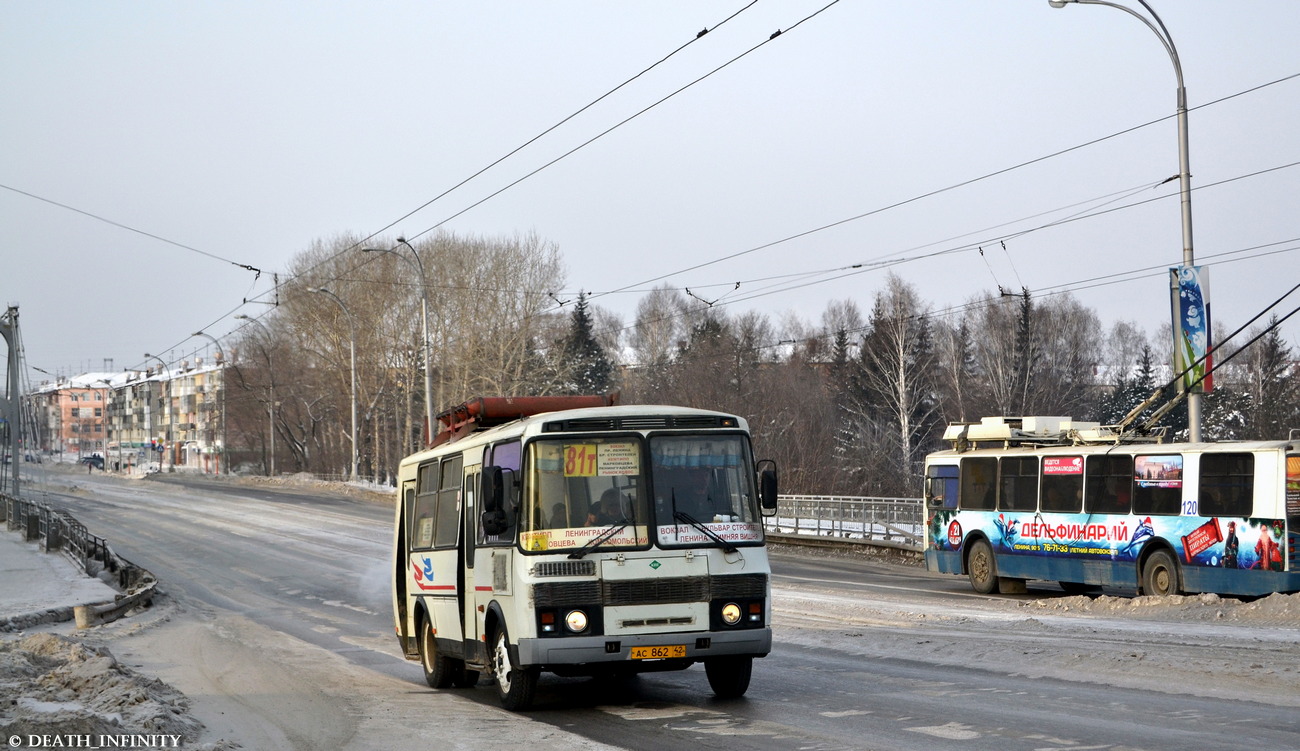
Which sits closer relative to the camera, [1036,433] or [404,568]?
[404,568]

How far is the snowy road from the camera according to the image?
8.95m

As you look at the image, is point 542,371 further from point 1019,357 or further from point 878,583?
point 878,583

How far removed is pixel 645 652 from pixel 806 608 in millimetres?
9806

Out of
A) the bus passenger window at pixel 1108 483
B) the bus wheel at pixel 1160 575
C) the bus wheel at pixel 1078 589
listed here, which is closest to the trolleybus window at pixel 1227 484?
the bus wheel at pixel 1160 575

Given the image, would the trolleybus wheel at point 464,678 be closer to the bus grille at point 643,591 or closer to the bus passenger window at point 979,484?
the bus grille at point 643,591

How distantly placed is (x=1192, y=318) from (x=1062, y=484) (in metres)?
3.53

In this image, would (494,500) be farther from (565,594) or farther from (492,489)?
(565,594)

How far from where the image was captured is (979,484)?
981 inches

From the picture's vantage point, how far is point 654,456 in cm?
1070

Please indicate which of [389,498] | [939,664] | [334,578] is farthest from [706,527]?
[389,498]

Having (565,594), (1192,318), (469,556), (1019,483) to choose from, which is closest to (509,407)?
(469,556)

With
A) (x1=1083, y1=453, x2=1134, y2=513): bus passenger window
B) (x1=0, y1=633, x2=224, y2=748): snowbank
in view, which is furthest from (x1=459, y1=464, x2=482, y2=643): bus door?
(x1=1083, y1=453, x2=1134, y2=513): bus passenger window

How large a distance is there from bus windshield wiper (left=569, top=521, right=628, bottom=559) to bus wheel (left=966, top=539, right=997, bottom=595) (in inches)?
603

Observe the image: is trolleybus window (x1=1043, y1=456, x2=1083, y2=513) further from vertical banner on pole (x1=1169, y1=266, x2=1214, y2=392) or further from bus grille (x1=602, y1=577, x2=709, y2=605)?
bus grille (x1=602, y1=577, x2=709, y2=605)
